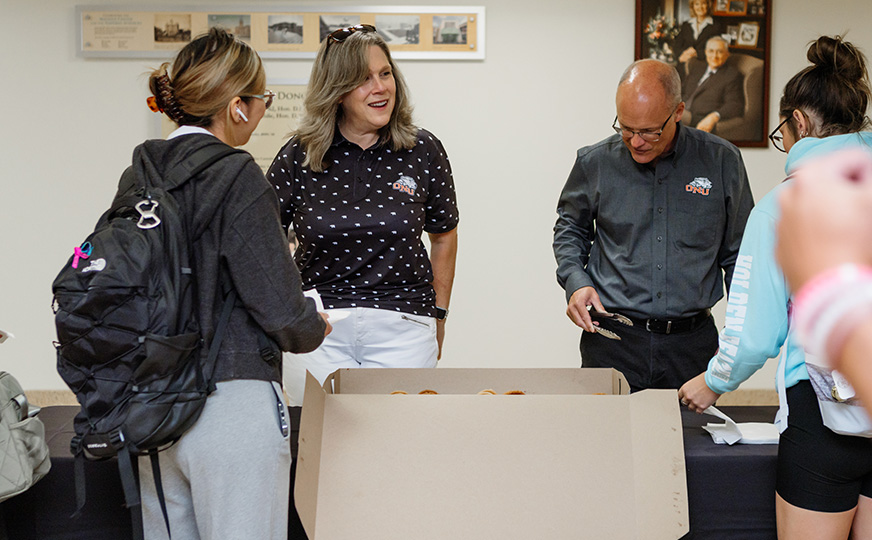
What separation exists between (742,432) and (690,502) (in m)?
0.21

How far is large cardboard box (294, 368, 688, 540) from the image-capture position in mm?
1502

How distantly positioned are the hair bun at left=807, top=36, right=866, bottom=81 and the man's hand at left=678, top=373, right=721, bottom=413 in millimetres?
710

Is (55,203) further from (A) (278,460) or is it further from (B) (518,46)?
(A) (278,460)

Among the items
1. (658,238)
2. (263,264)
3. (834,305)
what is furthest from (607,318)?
(834,305)

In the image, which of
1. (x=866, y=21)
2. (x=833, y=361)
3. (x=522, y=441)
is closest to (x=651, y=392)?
(x=522, y=441)

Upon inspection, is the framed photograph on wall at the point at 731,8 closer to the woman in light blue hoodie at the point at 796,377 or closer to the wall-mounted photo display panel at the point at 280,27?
the wall-mounted photo display panel at the point at 280,27

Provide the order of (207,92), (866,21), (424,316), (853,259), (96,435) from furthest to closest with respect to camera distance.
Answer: (866,21) < (424,316) < (207,92) < (96,435) < (853,259)

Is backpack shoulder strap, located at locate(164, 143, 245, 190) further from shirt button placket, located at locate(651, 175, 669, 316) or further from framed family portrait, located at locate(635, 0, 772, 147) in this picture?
framed family portrait, located at locate(635, 0, 772, 147)

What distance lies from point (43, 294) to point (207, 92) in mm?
3219

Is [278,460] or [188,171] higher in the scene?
[188,171]

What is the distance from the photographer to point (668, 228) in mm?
2303

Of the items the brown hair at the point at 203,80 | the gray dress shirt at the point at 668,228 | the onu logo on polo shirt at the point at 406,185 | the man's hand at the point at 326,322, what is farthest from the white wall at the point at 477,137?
the brown hair at the point at 203,80

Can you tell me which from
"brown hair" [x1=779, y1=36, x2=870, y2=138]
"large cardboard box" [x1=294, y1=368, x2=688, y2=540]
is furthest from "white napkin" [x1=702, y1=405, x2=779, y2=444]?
"brown hair" [x1=779, y1=36, x2=870, y2=138]

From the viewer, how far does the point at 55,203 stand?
4.08 meters
